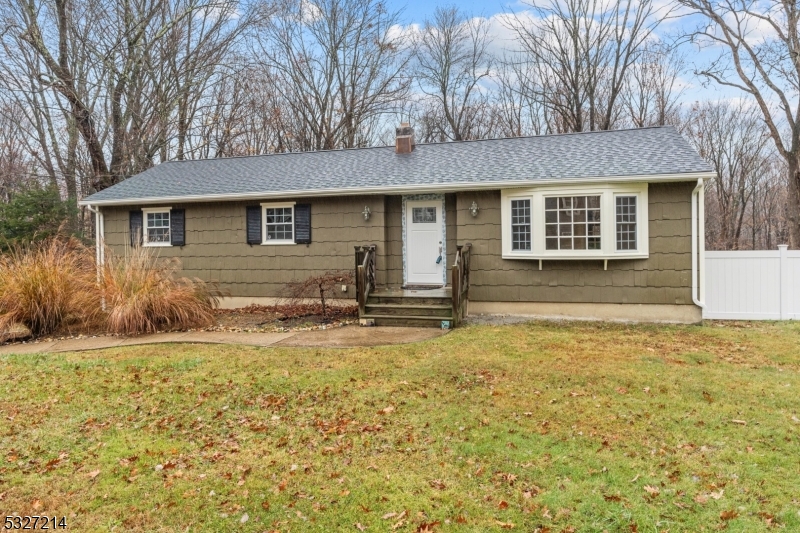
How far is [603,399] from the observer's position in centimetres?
438

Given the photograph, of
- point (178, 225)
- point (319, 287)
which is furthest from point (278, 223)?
point (178, 225)

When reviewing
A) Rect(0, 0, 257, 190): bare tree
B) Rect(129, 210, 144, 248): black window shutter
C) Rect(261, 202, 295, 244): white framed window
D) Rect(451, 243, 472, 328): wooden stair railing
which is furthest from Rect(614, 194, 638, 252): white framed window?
Rect(0, 0, 257, 190): bare tree

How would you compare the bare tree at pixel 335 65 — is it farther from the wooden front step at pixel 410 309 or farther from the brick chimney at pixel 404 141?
the wooden front step at pixel 410 309

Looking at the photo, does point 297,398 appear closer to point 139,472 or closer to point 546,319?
point 139,472

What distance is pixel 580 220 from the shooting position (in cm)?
828

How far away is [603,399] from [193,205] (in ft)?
30.5

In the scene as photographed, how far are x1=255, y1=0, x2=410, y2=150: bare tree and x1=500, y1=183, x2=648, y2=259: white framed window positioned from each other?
46.4 feet

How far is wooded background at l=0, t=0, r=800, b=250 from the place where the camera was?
A: 14.5m

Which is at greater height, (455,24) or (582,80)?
→ (455,24)

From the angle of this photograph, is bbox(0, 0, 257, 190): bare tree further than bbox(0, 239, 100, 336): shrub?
Yes

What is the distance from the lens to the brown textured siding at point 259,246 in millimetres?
9727

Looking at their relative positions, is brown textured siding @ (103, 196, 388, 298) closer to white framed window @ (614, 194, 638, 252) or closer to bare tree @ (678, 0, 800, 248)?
white framed window @ (614, 194, 638, 252)

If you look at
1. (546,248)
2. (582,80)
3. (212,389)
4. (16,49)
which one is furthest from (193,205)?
(582,80)

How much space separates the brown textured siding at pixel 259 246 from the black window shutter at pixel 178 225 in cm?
10
